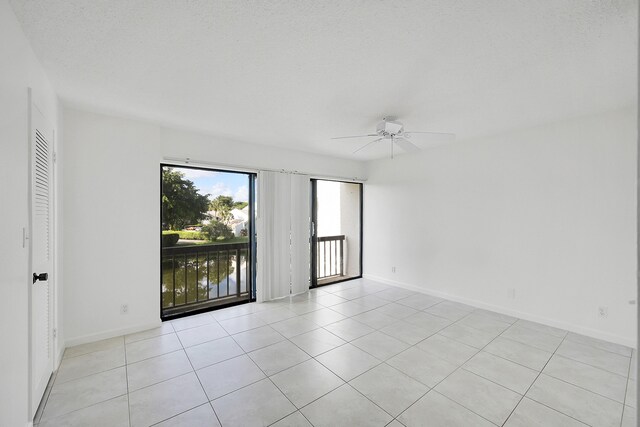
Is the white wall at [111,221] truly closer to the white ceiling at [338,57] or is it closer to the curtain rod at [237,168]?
the curtain rod at [237,168]

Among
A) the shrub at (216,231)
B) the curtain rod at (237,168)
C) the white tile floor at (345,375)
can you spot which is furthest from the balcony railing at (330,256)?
the white tile floor at (345,375)

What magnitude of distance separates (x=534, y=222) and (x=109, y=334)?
514 cm

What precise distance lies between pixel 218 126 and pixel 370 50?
223 cm

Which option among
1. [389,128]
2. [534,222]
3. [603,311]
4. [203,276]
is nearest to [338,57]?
[389,128]

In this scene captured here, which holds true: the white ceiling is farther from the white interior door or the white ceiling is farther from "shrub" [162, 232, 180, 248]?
"shrub" [162, 232, 180, 248]

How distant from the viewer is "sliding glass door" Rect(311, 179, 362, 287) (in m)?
5.80

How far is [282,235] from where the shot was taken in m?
4.48

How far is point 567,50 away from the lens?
1814 millimetres

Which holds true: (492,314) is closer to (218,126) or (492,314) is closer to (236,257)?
(236,257)

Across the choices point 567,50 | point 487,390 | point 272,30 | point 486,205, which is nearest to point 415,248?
point 486,205

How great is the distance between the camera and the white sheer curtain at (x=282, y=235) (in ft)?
14.0

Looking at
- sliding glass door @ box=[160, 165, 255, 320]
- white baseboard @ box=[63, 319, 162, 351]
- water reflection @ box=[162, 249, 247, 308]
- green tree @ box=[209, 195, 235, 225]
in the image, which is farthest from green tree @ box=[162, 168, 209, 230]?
white baseboard @ box=[63, 319, 162, 351]

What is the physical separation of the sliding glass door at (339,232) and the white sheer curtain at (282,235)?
94cm

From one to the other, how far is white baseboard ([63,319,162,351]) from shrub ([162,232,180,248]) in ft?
3.16
